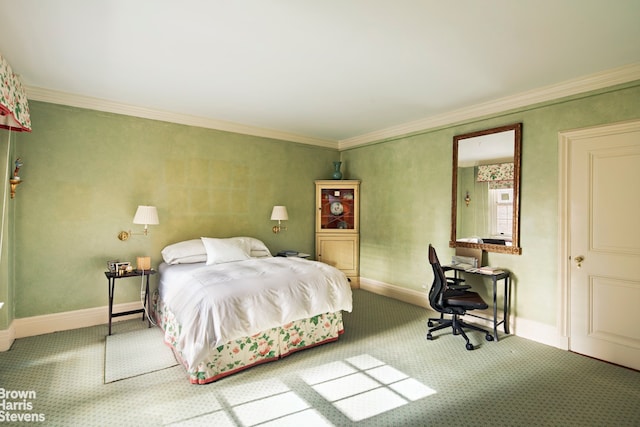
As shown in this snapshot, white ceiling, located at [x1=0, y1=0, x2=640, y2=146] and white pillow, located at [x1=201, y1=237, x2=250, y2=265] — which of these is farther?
white pillow, located at [x1=201, y1=237, x2=250, y2=265]

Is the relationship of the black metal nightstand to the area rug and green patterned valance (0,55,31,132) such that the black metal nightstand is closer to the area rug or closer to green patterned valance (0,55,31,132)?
the area rug

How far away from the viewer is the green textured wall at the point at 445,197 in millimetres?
3371

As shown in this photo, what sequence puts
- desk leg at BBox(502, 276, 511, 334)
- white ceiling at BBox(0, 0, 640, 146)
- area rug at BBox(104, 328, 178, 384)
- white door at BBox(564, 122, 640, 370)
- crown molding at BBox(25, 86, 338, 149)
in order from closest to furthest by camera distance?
white ceiling at BBox(0, 0, 640, 146)
area rug at BBox(104, 328, 178, 384)
white door at BBox(564, 122, 640, 370)
crown molding at BBox(25, 86, 338, 149)
desk leg at BBox(502, 276, 511, 334)

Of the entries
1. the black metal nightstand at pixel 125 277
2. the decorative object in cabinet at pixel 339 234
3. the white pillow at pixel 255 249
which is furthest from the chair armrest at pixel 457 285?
the black metal nightstand at pixel 125 277

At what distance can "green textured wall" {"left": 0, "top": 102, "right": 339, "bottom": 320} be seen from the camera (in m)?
3.57

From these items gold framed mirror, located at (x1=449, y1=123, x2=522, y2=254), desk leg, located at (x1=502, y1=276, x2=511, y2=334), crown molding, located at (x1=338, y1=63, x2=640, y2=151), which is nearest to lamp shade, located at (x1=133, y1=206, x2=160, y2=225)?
crown molding, located at (x1=338, y1=63, x2=640, y2=151)

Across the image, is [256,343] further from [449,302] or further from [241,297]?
[449,302]

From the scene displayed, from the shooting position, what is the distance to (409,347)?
3.34m

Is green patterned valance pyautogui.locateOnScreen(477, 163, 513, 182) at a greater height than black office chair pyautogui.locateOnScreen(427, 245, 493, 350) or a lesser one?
greater

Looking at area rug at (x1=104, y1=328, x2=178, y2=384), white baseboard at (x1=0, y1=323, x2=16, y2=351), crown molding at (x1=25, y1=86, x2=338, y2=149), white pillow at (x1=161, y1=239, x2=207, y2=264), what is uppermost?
crown molding at (x1=25, y1=86, x2=338, y2=149)

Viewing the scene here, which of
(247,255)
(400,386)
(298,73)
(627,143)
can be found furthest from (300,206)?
(627,143)

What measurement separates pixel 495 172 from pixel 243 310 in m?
3.27

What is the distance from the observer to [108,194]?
395 centimetres

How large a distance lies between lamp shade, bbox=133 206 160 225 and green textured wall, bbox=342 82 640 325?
335cm
